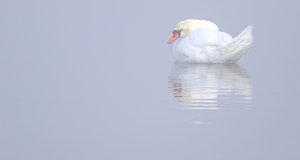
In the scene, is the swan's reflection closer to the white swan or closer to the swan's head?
the white swan

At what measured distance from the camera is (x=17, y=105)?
472 inches

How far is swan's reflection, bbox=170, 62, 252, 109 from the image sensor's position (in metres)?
12.2

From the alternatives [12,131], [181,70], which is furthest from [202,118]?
[181,70]

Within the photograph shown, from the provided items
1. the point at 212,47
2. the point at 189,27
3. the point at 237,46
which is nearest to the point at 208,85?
the point at 237,46

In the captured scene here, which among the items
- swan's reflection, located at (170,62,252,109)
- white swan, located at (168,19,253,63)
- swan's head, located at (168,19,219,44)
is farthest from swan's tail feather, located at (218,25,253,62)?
swan's head, located at (168,19,219,44)

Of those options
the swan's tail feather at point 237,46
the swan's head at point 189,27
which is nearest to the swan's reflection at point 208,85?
the swan's tail feather at point 237,46

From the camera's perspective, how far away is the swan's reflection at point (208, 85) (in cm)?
1218

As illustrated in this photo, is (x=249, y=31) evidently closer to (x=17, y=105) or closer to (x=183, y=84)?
(x=183, y=84)

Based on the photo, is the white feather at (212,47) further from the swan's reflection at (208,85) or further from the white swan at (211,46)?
the swan's reflection at (208,85)

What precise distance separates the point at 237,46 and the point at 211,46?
57cm

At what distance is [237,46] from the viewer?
1862 centimetres

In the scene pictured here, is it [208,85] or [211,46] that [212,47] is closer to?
[211,46]

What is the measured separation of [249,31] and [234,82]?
3.95 meters

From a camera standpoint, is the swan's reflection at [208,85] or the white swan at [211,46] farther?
the white swan at [211,46]
